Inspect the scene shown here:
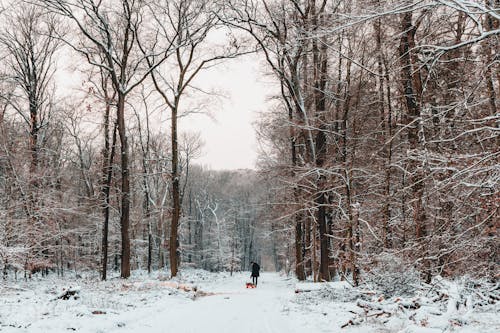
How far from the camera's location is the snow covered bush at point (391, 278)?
957cm

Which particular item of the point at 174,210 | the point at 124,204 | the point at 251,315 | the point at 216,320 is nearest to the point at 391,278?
the point at 251,315

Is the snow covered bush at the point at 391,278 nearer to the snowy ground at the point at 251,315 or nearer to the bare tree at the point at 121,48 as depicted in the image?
the snowy ground at the point at 251,315

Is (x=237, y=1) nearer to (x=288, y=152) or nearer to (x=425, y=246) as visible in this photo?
(x=288, y=152)

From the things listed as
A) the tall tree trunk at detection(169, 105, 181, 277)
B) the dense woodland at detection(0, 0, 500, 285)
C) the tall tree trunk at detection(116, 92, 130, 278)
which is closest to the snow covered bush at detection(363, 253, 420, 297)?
the dense woodland at detection(0, 0, 500, 285)

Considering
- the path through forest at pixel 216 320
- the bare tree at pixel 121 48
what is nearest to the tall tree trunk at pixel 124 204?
the bare tree at pixel 121 48

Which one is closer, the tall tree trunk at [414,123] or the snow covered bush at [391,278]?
the tall tree trunk at [414,123]

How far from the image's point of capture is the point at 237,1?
17656 millimetres

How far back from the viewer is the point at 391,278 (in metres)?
9.98

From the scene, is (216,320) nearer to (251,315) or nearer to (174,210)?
(251,315)

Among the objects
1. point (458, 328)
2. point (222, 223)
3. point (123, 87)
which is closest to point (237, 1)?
point (123, 87)

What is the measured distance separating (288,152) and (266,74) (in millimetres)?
6875

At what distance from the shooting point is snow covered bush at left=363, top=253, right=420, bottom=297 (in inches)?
377

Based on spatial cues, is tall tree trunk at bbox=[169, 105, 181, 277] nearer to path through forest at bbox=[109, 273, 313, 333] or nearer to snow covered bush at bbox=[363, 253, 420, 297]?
path through forest at bbox=[109, 273, 313, 333]

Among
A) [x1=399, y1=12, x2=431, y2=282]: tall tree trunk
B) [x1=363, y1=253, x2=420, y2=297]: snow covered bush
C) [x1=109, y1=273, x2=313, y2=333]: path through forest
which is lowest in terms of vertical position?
[x1=109, y1=273, x2=313, y2=333]: path through forest
